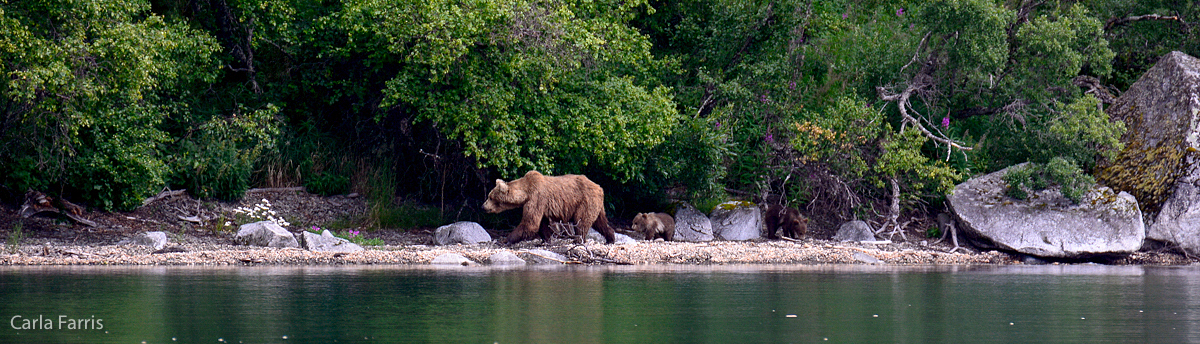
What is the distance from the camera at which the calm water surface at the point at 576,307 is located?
21.6ft

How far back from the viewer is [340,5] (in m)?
18.3

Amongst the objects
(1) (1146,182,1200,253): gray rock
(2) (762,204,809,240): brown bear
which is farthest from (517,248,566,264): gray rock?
(1) (1146,182,1200,253): gray rock

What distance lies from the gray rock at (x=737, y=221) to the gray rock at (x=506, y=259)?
5.81 metres

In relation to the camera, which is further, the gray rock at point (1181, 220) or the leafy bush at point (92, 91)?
the gray rock at point (1181, 220)

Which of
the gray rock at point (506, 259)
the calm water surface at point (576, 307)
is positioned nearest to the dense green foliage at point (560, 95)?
the gray rock at point (506, 259)

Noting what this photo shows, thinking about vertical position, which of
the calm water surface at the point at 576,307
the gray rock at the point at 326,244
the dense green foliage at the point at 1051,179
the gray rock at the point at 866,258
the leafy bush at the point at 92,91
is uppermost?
the leafy bush at the point at 92,91

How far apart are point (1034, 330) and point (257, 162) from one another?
15.5 meters

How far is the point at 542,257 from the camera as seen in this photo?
47.4 ft

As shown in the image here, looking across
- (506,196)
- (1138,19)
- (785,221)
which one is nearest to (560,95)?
(506,196)

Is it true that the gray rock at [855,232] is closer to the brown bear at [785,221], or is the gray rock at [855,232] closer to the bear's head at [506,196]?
the brown bear at [785,221]

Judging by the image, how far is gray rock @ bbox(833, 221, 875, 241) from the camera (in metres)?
18.8

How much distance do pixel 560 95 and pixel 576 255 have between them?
3841mm

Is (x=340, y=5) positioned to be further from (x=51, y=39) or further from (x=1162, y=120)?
(x=1162, y=120)

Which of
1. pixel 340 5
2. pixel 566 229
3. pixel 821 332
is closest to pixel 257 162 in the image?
pixel 340 5
